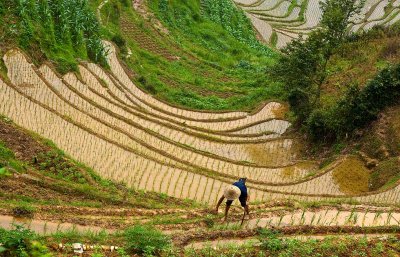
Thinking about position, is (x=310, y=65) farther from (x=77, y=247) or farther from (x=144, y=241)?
(x=77, y=247)

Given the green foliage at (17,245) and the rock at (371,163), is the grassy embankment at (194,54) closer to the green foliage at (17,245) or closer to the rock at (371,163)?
the rock at (371,163)

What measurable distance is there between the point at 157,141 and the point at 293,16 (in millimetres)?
30294

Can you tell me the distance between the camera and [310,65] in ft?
69.3

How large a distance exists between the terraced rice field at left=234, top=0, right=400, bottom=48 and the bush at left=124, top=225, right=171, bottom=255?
31.7m

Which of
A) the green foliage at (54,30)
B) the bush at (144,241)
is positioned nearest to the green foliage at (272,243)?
the bush at (144,241)

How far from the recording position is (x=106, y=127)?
16.2 m

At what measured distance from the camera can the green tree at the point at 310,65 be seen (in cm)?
2084

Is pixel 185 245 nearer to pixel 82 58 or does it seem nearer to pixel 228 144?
pixel 228 144

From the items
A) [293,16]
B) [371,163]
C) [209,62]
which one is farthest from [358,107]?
[293,16]

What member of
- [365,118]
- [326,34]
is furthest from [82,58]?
[365,118]

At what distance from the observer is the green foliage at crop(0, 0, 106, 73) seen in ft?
63.8

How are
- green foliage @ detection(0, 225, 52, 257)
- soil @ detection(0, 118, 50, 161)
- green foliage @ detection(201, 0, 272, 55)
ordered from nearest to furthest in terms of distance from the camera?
green foliage @ detection(0, 225, 52, 257) < soil @ detection(0, 118, 50, 161) < green foliage @ detection(201, 0, 272, 55)

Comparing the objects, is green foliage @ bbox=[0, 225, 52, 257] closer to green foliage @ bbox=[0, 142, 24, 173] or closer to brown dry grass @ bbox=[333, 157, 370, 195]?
green foliage @ bbox=[0, 142, 24, 173]

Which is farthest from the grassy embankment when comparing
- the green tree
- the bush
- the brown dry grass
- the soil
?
the bush
